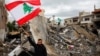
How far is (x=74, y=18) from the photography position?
2889 inches

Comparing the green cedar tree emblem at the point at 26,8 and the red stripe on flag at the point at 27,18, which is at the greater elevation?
the green cedar tree emblem at the point at 26,8

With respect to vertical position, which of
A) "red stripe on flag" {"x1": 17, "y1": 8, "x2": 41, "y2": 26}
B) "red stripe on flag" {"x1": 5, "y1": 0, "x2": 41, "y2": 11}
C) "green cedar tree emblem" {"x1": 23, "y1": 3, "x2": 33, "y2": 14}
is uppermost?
"red stripe on flag" {"x1": 5, "y1": 0, "x2": 41, "y2": 11}

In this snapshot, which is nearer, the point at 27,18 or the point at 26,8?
the point at 27,18

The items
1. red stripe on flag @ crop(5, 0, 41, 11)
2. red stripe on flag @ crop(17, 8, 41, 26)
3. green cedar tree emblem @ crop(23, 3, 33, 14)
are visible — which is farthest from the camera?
green cedar tree emblem @ crop(23, 3, 33, 14)

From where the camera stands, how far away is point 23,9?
39.8 feet

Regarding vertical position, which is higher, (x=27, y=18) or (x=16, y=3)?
(x=16, y=3)

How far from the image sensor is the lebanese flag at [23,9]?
38.0 ft

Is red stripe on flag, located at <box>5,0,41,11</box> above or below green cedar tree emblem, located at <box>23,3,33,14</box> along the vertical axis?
above

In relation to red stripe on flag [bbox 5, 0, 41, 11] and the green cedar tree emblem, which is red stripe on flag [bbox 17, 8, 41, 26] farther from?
red stripe on flag [bbox 5, 0, 41, 11]

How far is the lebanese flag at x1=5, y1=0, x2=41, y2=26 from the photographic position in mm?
11578

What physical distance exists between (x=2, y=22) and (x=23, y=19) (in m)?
28.6

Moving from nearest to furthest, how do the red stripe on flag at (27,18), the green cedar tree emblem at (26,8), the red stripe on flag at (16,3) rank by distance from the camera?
1. the red stripe on flag at (27,18)
2. the red stripe on flag at (16,3)
3. the green cedar tree emblem at (26,8)

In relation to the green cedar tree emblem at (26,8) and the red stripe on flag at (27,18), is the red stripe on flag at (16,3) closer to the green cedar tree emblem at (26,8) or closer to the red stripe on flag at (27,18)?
the green cedar tree emblem at (26,8)

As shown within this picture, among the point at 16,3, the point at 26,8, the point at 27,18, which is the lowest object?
the point at 27,18
